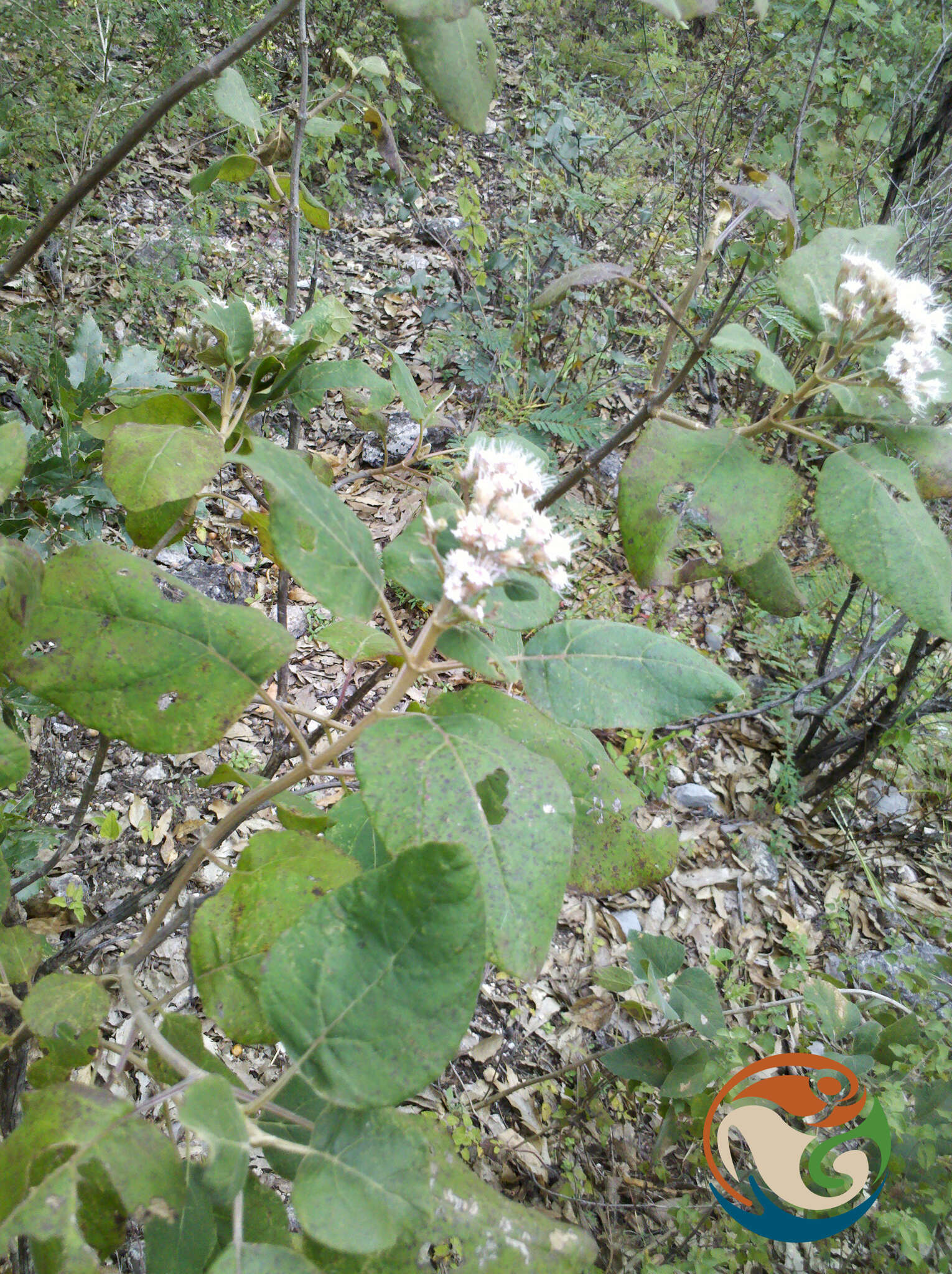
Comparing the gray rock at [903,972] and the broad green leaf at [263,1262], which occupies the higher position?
the broad green leaf at [263,1262]

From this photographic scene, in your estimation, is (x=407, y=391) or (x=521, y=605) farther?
(x=407, y=391)

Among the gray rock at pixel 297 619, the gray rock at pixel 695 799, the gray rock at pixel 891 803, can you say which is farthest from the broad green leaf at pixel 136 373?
the gray rock at pixel 891 803

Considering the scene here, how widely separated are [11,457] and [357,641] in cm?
40

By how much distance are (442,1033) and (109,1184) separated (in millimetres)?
280

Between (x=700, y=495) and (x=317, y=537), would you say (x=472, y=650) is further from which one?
(x=700, y=495)

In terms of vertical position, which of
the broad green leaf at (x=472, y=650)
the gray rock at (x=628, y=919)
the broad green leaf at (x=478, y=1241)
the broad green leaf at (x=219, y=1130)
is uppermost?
the broad green leaf at (x=472, y=650)

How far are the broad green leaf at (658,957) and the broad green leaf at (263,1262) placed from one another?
1015mm

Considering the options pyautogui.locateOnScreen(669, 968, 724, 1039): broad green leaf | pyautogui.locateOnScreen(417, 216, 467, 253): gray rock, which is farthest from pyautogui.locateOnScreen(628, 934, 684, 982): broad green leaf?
pyautogui.locateOnScreen(417, 216, 467, 253): gray rock

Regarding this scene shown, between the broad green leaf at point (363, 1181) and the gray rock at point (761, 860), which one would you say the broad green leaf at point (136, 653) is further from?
the gray rock at point (761, 860)

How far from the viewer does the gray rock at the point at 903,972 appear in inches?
60.2

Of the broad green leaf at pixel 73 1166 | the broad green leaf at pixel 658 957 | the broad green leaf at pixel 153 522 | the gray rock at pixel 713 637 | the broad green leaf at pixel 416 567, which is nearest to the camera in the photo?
the broad green leaf at pixel 73 1166

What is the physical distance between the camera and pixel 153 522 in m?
0.95

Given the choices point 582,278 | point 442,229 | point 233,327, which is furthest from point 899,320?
point 442,229

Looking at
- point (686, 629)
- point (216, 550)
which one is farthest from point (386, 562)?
point (686, 629)
